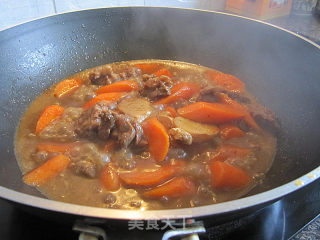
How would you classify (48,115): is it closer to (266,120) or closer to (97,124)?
(97,124)

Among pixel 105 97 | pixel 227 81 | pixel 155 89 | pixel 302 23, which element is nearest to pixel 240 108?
pixel 227 81

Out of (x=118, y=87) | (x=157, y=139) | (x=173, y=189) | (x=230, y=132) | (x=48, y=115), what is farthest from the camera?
(x=118, y=87)

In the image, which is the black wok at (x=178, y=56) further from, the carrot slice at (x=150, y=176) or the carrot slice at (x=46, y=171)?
the carrot slice at (x=150, y=176)

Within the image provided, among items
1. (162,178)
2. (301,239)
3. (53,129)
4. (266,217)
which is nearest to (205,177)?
(162,178)

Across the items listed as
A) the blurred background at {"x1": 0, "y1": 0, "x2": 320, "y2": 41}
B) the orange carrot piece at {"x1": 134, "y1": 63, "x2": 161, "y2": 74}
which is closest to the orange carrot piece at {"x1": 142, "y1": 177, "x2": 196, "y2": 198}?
the orange carrot piece at {"x1": 134, "y1": 63, "x2": 161, "y2": 74}

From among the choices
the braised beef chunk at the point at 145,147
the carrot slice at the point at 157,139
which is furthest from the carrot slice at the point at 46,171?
the carrot slice at the point at 157,139

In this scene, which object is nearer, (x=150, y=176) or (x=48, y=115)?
(x=150, y=176)
